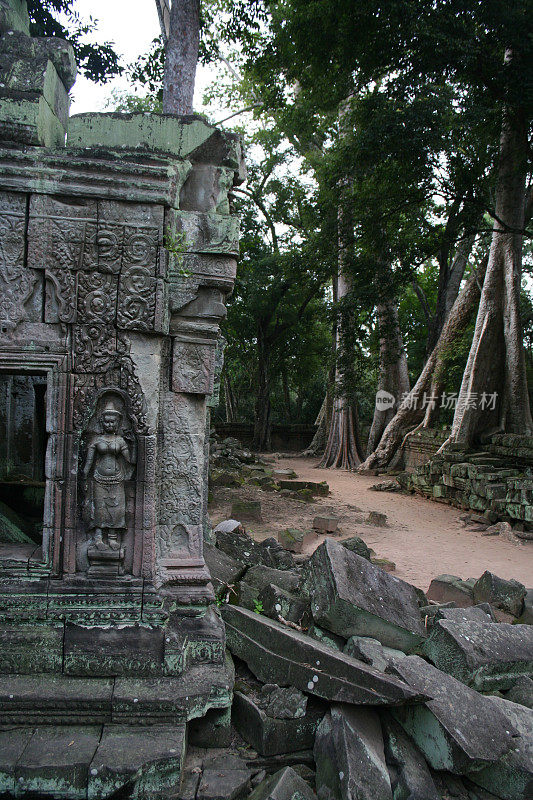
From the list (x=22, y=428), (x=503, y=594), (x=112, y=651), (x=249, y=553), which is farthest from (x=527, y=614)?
(x=22, y=428)

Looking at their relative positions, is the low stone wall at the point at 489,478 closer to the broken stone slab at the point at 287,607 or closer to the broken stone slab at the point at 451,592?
the broken stone slab at the point at 451,592

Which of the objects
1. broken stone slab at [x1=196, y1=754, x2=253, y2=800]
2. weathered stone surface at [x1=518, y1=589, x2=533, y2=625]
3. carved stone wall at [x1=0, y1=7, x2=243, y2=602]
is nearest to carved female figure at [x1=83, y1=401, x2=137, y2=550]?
carved stone wall at [x1=0, y1=7, x2=243, y2=602]

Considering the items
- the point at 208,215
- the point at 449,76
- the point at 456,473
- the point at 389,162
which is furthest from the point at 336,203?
the point at 208,215

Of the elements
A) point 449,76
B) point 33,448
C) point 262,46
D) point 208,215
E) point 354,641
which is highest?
point 262,46

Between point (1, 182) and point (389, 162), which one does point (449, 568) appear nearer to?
point (1, 182)

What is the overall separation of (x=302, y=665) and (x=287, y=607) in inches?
26.0

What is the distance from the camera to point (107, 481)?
2.82 meters

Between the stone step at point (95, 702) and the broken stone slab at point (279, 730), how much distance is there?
201mm


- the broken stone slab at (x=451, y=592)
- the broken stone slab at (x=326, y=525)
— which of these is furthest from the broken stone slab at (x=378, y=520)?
the broken stone slab at (x=451, y=592)

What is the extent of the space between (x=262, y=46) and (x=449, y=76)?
13.3 feet

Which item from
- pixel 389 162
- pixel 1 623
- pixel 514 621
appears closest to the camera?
pixel 1 623

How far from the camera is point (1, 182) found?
2.76 metres

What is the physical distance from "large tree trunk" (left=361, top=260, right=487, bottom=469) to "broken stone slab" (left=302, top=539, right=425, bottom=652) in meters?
11.1

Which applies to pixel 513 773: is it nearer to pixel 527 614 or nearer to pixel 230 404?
pixel 527 614
